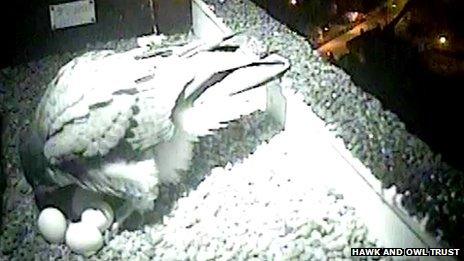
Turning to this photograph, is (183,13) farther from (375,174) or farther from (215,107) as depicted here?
(375,174)

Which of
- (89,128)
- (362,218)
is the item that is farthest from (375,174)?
(89,128)

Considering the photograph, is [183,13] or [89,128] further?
[183,13]

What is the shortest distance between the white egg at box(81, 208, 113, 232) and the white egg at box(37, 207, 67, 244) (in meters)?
0.04

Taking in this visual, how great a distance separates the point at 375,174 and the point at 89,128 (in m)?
0.56

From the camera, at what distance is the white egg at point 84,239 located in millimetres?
1355

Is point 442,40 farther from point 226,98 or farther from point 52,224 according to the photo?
point 52,224

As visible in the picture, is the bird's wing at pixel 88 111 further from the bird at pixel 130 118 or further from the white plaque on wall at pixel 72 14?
the white plaque on wall at pixel 72 14

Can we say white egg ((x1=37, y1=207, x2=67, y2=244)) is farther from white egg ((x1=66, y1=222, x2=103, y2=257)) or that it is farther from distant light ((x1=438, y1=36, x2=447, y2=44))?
distant light ((x1=438, y1=36, x2=447, y2=44))

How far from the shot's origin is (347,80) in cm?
169

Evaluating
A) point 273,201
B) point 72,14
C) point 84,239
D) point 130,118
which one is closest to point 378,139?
point 273,201

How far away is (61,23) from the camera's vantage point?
78.5 inches

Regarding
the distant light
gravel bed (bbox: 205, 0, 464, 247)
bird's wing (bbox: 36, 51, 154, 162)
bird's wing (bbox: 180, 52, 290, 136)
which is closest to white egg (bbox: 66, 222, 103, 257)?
bird's wing (bbox: 36, 51, 154, 162)

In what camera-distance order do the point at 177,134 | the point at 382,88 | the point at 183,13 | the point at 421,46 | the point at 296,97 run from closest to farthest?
the point at 421,46
the point at 177,134
the point at 382,88
the point at 296,97
the point at 183,13

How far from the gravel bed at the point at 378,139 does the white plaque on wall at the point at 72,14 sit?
1.35 feet
